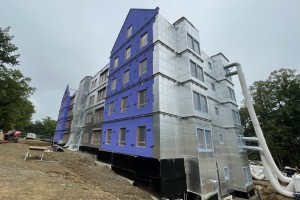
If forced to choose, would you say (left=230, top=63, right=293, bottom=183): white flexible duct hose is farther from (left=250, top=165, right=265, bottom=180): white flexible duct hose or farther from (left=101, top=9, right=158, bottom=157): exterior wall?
(left=250, top=165, right=265, bottom=180): white flexible duct hose

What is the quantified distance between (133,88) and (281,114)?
35.8 meters

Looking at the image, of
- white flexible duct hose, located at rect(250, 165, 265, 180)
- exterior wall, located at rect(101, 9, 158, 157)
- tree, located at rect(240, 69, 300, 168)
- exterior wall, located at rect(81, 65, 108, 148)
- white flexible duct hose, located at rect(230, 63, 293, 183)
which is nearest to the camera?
exterior wall, located at rect(101, 9, 158, 157)

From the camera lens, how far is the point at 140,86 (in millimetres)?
16984

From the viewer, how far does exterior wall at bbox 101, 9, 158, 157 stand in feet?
50.1

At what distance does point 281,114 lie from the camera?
1374 inches

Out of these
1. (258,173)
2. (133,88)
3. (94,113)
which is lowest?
(258,173)

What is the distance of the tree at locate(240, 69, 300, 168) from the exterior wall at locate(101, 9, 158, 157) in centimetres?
3462

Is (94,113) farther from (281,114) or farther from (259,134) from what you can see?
(281,114)

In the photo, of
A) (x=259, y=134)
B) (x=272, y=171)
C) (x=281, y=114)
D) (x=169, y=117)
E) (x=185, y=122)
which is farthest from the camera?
(x=281, y=114)

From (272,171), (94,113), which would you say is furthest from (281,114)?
(94,113)

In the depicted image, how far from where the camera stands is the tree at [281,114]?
3381 centimetres

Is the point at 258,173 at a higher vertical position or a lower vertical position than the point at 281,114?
lower

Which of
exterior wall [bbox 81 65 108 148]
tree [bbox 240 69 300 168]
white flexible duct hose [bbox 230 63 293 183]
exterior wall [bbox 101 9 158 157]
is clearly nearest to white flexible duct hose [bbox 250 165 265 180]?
tree [bbox 240 69 300 168]

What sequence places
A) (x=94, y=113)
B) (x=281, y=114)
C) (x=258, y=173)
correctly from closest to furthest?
(x=94, y=113) < (x=258, y=173) < (x=281, y=114)
